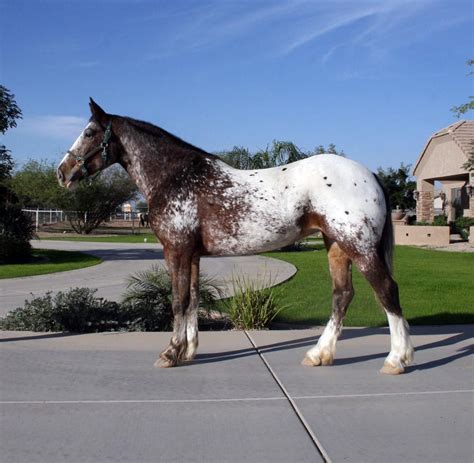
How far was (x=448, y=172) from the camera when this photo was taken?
31.1 meters

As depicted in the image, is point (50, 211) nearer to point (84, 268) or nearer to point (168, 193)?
point (84, 268)

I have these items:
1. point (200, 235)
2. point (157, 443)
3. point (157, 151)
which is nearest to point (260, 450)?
point (157, 443)

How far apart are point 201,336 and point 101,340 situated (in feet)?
3.57

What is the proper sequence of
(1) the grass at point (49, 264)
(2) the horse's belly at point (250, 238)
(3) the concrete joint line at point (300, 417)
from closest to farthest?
(3) the concrete joint line at point (300, 417)
(2) the horse's belly at point (250, 238)
(1) the grass at point (49, 264)

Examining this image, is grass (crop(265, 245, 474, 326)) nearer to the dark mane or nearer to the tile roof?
the dark mane

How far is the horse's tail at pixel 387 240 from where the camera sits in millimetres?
4844

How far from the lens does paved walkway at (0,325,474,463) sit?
3299mm

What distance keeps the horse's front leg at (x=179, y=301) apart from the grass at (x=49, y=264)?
10146 millimetres

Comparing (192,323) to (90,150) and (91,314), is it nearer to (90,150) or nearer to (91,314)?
(90,150)

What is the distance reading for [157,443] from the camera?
11.1 feet

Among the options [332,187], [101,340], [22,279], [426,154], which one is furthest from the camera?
[426,154]

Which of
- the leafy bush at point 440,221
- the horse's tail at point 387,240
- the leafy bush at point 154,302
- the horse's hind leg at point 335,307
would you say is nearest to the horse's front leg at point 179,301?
the horse's hind leg at point 335,307

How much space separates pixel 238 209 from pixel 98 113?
1600 millimetres

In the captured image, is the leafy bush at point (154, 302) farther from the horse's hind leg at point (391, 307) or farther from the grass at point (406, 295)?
the horse's hind leg at point (391, 307)
